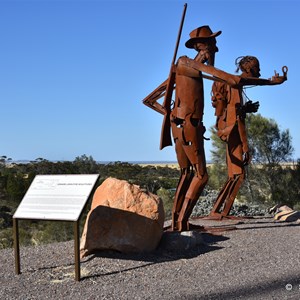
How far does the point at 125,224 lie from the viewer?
668cm

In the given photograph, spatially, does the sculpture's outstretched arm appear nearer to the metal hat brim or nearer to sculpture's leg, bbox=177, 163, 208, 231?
the metal hat brim

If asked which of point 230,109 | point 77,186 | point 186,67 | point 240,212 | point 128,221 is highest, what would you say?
point 186,67

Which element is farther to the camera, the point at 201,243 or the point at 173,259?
the point at 201,243

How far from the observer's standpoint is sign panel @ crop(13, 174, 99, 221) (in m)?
5.64

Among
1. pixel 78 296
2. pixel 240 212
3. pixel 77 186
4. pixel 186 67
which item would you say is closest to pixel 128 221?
pixel 77 186

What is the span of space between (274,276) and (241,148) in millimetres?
4206

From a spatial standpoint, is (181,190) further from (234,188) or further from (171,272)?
(171,272)

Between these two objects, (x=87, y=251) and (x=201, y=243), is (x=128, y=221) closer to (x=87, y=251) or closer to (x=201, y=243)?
Answer: (x=87, y=251)

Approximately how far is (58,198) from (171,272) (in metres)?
1.65

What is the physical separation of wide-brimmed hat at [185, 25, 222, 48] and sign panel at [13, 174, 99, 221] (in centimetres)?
335

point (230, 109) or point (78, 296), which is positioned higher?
point (230, 109)

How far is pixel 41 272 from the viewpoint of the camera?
20.0 feet

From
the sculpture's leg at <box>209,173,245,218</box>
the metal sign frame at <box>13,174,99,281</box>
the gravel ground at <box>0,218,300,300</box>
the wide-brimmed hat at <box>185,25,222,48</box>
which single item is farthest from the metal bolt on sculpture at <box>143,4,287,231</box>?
the metal sign frame at <box>13,174,99,281</box>

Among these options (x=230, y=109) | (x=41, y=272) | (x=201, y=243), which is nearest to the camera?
(x=41, y=272)
